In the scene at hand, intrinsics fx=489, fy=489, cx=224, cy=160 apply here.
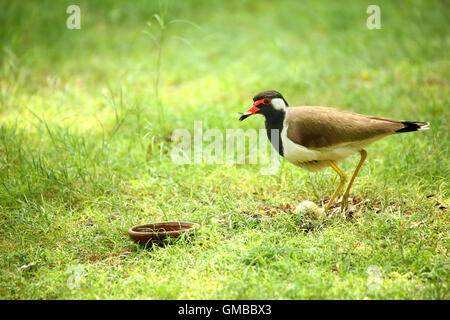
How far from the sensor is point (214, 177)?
4.61 meters

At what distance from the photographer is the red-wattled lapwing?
12.2 ft

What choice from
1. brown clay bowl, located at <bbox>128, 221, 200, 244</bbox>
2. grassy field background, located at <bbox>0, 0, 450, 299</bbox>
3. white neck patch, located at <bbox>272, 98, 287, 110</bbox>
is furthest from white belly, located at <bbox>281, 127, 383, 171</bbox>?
brown clay bowl, located at <bbox>128, 221, 200, 244</bbox>

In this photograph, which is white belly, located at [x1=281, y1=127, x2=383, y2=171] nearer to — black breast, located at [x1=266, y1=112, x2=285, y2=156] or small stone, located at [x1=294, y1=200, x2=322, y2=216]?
black breast, located at [x1=266, y1=112, x2=285, y2=156]

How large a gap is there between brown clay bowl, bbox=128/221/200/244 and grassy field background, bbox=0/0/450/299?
8 centimetres

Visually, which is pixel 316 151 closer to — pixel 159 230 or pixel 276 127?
pixel 276 127

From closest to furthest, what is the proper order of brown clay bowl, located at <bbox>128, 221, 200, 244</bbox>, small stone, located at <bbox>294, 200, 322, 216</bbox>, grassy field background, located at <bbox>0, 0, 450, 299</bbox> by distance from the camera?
grassy field background, located at <bbox>0, 0, 450, 299</bbox> < brown clay bowl, located at <bbox>128, 221, 200, 244</bbox> < small stone, located at <bbox>294, 200, 322, 216</bbox>

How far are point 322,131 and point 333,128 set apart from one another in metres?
0.09

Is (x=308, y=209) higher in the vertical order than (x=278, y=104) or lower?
lower

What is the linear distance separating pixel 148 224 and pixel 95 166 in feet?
4.04

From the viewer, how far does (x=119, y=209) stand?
165 inches

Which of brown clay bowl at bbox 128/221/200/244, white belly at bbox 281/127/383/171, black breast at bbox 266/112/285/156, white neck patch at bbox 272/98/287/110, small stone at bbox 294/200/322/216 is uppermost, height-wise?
white neck patch at bbox 272/98/287/110

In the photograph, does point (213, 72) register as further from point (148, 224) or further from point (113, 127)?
point (148, 224)

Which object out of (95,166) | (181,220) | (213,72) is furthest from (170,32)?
(181,220)

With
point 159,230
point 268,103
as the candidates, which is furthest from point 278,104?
point 159,230
